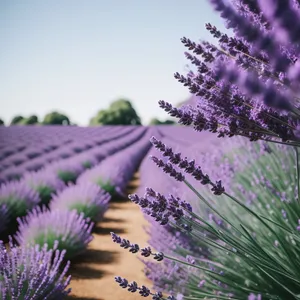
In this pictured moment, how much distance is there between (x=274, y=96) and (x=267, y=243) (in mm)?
1601

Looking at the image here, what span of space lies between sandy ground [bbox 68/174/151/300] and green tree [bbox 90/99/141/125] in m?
49.9

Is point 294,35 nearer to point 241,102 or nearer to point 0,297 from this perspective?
point 241,102

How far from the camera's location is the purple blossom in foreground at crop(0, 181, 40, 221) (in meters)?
4.04

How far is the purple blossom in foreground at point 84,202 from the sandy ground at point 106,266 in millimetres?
231

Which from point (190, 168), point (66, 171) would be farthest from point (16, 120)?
point (190, 168)

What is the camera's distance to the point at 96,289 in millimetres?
2578

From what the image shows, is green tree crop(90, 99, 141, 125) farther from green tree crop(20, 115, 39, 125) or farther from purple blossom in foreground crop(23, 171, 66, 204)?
purple blossom in foreground crop(23, 171, 66, 204)

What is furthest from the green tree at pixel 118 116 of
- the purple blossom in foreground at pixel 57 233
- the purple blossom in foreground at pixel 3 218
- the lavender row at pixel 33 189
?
the purple blossom in foreground at pixel 57 233

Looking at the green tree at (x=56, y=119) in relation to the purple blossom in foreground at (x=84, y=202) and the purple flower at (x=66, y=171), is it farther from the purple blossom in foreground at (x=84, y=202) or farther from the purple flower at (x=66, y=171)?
the purple blossom in foreground at (x=84, y=202)

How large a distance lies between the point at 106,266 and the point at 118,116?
5188cm

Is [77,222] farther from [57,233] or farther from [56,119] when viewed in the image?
[56,119]

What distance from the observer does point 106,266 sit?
3.06m

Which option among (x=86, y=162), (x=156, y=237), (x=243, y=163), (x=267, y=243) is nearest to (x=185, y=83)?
(x=267, y=243)

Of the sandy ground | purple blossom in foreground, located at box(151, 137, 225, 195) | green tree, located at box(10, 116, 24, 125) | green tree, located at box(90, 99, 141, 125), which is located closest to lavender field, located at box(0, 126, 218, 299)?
the sandy ground
